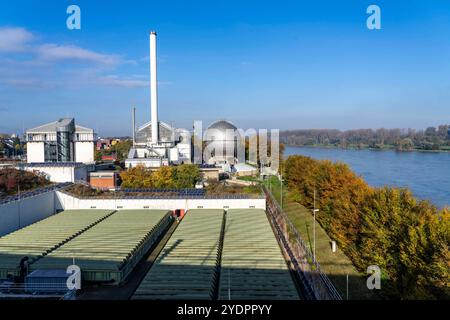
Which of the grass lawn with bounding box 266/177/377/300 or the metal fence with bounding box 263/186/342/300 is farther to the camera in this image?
the grass lawn with bounding box 266/177/377/300

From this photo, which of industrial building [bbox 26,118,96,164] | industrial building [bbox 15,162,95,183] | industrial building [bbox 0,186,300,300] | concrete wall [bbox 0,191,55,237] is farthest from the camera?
industrial building [bbox 26,118,96,164]

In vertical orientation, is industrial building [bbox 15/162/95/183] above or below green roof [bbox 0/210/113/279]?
above

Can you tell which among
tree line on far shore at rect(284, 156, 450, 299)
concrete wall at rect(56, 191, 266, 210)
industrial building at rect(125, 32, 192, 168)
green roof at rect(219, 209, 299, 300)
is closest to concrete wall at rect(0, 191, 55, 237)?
concrete wall at rect(56, 191, 266, 210)

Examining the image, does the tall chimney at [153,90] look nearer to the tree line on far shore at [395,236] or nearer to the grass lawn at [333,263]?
the grass lawn at [333,263]

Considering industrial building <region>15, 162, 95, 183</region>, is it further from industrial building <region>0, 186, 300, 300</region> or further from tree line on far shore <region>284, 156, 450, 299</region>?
tree line on far shore <region>284, 156, 450, 299</region>
